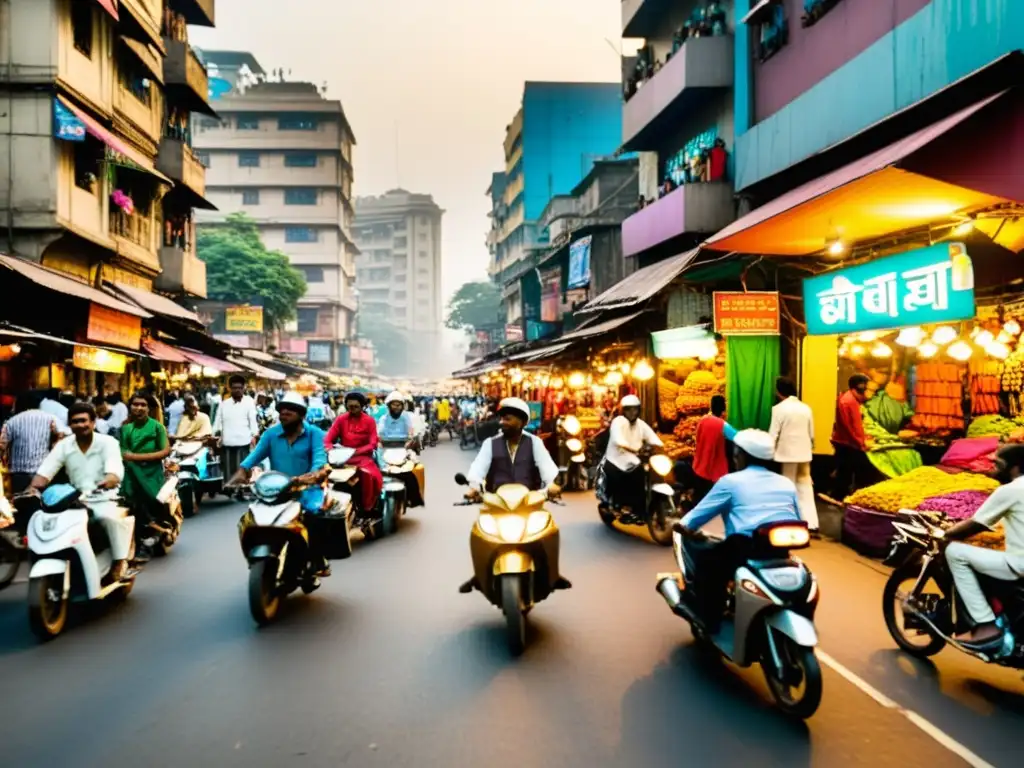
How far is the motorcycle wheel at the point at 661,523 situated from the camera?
9.51 meters

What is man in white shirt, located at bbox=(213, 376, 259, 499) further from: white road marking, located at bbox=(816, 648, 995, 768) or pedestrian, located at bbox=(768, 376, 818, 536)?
white road marking, located at bbox=(816, 648, 995, 768)

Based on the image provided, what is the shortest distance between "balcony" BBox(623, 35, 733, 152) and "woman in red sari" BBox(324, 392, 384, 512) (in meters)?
11.9

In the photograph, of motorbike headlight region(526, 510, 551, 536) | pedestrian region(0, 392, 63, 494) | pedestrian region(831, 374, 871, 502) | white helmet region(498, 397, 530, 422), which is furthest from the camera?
pedestrian region(831, 374, 871, 502)

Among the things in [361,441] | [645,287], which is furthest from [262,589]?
[645,287]

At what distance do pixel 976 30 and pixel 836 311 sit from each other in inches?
128

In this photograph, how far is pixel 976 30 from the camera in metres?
8.50

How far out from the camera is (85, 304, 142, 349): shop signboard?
45.3 feet

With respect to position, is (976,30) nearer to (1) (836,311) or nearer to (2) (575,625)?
(1) (836,311)

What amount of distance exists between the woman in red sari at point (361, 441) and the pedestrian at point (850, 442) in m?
6.26

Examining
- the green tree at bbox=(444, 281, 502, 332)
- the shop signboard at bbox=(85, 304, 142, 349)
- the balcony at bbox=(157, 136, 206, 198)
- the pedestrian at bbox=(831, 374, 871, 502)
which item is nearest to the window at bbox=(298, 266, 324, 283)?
the green tree at bbox=(444, 281, 502, 332)

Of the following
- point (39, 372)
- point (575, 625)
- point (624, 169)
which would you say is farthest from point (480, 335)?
point (575, 625)

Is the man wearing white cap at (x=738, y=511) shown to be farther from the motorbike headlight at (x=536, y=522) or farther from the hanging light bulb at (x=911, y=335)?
the hanging light bulb at (x=911, y=335)

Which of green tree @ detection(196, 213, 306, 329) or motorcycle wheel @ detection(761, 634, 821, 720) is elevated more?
green tree @ detection(196, 213, 306, 329)

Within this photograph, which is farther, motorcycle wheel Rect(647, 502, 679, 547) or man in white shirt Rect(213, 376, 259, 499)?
man in white shirt Rect(213, 376, 259, 499)
